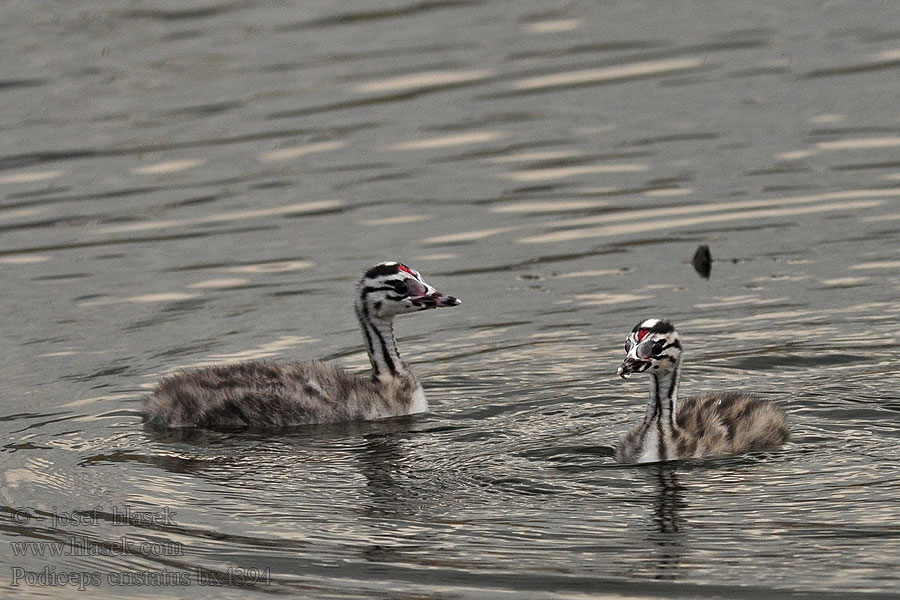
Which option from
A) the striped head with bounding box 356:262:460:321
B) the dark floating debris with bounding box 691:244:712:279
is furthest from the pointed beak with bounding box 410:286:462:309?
the dark floating debris with bounding box 691:244:712:279

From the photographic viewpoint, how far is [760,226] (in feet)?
53.9

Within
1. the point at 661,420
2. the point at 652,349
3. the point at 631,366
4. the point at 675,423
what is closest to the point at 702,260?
the point at 675,423

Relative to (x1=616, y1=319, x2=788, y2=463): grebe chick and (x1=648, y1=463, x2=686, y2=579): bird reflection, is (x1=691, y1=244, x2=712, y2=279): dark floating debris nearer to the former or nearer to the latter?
(x1=616, y1=319, x2=788, y2=463): grebe chick

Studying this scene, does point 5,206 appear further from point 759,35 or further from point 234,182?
point 759,35

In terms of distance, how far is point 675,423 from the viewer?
36.4 feet

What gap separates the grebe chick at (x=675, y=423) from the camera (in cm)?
1088

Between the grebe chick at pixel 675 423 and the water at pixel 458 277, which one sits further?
the grebe chick at pixel 675 423

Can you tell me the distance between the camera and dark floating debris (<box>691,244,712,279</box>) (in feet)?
50.3

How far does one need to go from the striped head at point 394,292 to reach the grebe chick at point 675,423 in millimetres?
2262

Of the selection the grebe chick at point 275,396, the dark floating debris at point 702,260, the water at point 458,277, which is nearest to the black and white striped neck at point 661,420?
the water at point 458,277

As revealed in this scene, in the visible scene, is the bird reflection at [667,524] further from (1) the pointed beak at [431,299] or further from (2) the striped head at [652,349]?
(1) the pointed beak at [431,299]

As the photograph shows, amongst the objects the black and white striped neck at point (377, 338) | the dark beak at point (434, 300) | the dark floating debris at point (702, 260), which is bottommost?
the black and white striped neck at point (377, 338)

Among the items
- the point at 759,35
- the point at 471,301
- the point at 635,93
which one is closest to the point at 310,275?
the point at 471,301

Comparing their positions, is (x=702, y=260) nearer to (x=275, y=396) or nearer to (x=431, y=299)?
(x=431, y=299)
